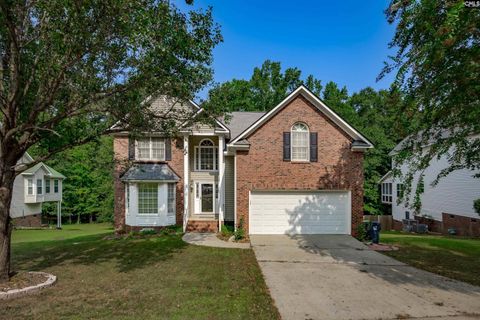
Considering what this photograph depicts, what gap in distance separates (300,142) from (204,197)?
22.7ft

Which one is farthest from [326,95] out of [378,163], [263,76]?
[378,163]

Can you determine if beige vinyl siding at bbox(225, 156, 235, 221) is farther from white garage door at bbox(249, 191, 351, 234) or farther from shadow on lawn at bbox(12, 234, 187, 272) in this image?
shadow on lawn at bbox(12, 234, 187, 272)

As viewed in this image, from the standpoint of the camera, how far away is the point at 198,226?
1777cm

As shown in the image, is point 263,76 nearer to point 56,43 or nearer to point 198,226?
point 198,226

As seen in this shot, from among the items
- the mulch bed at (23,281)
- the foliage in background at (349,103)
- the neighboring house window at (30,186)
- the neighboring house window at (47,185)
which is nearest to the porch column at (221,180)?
the mulch bed at (23,281)

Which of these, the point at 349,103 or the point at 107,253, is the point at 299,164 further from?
Answer: the point at 349,103

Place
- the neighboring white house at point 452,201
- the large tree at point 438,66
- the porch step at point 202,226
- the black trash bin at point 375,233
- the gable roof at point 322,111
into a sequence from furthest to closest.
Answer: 1. the neighboring white house at point 452,201
2. the porch step at point 202,226
3. the gable roof at point 322,111
4. the black trash bin at point 375,233
5. the large tree at point 438,66

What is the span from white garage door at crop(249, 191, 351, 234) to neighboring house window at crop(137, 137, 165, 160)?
6.37 m

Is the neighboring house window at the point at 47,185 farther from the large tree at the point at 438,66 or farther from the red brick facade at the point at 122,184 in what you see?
the large tree at the point at 438,66

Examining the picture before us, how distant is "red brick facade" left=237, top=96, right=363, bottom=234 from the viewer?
1565cm

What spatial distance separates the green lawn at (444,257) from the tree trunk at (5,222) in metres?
12.3

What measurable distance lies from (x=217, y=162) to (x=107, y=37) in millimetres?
12234

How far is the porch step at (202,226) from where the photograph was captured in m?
Result: 17.7

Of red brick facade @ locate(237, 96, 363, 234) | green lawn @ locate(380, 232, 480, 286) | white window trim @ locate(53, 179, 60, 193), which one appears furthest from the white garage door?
white window trim @ locate(53, 179, 60, 193)
